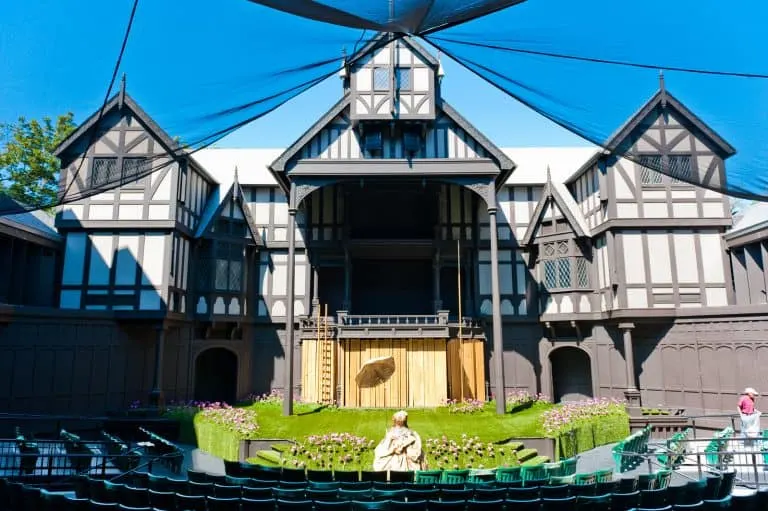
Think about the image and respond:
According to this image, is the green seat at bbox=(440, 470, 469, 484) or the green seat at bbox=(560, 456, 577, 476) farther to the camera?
the green seat at bbox=(560, 456, 577, 476)

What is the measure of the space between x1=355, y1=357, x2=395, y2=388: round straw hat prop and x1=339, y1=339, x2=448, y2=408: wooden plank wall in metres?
0.19

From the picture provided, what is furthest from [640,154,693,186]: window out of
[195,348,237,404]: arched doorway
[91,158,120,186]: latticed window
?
[195,348,237,404]: arched doorway

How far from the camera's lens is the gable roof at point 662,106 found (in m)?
4.94

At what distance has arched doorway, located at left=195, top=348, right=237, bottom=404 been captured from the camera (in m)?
24.2

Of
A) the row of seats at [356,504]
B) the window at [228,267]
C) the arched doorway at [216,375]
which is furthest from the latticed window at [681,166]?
the arched doorway at [216,375]

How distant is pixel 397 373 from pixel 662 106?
16.1 meters

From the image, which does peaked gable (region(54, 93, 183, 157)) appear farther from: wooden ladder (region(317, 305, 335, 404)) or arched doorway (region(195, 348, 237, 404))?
arched doorway (region(195, 348, 237, 404))

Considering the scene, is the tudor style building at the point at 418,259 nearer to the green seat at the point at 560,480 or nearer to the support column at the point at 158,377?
the support column at the point at 158,377

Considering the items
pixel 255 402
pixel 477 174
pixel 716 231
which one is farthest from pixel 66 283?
pixel 716 231

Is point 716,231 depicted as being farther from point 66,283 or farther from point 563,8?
point 66,283

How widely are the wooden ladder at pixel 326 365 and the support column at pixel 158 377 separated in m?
5.74

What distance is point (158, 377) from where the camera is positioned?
19047mm

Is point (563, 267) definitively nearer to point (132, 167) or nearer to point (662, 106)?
point (662, 106)

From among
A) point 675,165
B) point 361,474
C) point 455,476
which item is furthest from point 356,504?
point 675,165
